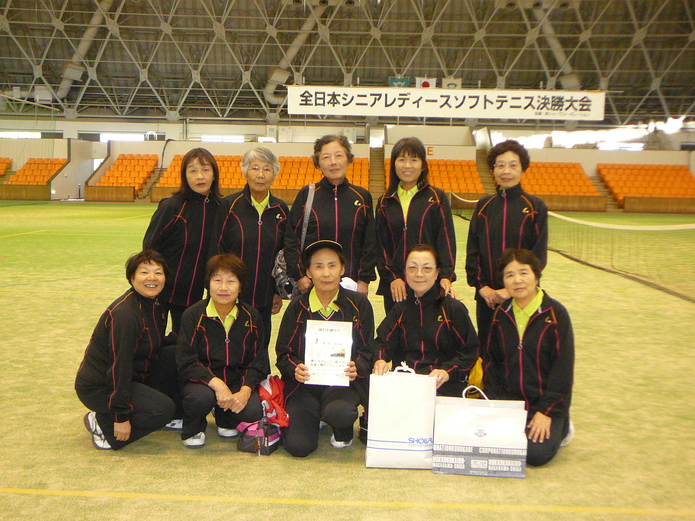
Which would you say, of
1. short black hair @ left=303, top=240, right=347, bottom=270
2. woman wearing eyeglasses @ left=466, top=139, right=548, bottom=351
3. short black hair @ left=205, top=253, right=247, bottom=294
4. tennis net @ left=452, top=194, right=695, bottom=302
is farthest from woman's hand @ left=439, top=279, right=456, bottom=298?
tennis net @ left=452, top=194, right=695, bottom=302

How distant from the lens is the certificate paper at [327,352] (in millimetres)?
3145

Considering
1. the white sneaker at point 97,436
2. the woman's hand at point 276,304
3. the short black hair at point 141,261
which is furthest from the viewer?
the woman's hand at point 276,304

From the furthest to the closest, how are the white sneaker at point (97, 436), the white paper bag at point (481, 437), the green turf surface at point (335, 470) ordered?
the white sneaker at point (97, 436) < the white paper bag at point (481, 437) < the green turf surface at point (335, 470)

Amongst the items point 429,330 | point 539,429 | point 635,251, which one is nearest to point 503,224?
point 429,330

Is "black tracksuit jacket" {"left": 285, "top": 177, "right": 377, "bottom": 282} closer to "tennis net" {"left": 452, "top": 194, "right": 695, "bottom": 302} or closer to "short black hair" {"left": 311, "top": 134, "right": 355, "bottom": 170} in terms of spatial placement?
"short black hair" {"left": 311, "top": 134, "right": 355, "bottom": 170}

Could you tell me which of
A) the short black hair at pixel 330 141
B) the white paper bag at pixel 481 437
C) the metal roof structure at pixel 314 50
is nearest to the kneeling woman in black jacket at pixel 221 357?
the short black hair at pixel 330 141

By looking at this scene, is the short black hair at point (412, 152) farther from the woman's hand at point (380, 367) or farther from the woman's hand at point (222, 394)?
the woman's hand at point (222, 394)

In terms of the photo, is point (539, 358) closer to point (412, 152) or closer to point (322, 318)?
point (322, 318)

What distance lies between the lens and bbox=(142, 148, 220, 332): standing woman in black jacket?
12.1 ft

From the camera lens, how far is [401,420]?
2.85 metres

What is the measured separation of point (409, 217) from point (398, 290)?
0.48 m

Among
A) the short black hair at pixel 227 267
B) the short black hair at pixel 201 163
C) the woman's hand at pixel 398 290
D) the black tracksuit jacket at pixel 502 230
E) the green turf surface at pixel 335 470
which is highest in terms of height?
the short black hair at pixel 201 163

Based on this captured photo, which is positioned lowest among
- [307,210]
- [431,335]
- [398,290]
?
[431,335]

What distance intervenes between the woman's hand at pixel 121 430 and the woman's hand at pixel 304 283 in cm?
123
